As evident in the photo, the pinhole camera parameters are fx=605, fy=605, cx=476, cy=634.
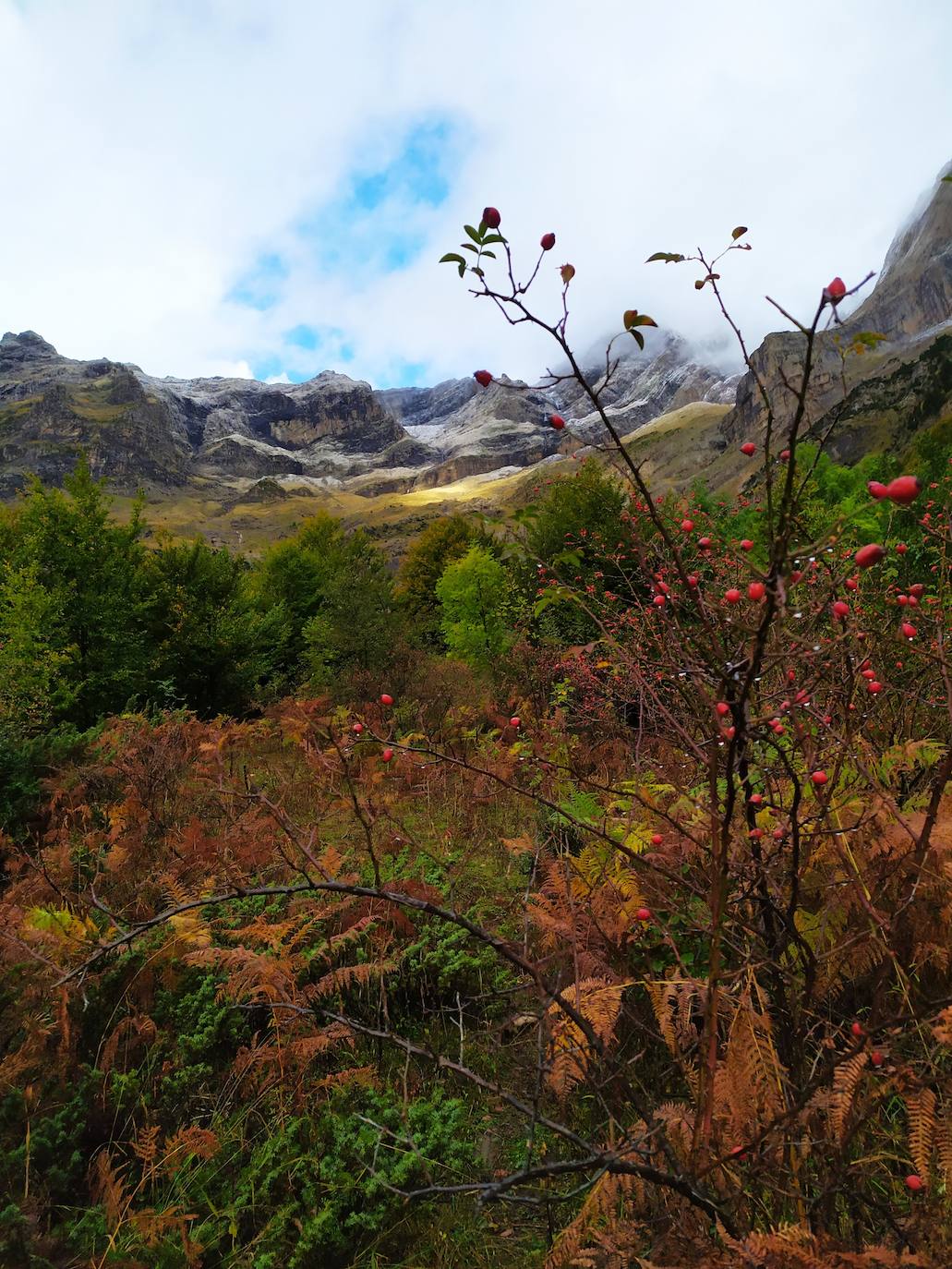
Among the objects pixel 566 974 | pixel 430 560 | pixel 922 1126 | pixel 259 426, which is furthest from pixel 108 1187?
pixel 259 426

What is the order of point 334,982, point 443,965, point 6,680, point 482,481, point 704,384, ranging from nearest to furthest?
point 334,982
point 443,965
point 6,680
point 482,481
point 704,384

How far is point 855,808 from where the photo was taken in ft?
6.94

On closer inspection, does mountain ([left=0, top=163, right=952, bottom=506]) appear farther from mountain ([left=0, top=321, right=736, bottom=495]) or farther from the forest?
the forest

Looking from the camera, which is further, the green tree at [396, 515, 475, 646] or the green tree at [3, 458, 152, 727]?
the green tree at [396, 515, 475, 646]

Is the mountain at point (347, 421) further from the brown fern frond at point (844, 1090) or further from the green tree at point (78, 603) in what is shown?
the brown fern frond at point (844, 1090)

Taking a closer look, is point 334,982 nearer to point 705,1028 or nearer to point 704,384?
point 705,1028

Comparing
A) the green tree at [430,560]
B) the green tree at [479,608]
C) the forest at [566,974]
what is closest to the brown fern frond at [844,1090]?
the forest at [566,974]

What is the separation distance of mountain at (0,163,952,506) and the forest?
171ft

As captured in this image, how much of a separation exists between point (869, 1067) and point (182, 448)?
14424 centimetres

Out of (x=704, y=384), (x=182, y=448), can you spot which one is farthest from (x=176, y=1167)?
(x=704, y=384)

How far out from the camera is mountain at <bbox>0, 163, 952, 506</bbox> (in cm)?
7675

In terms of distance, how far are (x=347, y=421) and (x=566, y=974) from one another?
539 feet

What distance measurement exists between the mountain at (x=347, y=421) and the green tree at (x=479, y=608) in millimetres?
44785

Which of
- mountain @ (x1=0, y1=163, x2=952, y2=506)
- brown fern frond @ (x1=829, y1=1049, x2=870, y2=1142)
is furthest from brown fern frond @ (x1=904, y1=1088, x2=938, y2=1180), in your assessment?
mountain @ (x1=0, y1=163, x2=952, y2=506)
